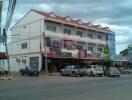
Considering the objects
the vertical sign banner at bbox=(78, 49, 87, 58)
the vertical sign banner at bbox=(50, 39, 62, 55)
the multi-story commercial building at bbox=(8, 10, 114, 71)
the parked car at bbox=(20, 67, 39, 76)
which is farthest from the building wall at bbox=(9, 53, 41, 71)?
the vertical sign banner at bbox=(78, 49, 87, 58)

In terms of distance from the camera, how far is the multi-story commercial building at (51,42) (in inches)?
2250

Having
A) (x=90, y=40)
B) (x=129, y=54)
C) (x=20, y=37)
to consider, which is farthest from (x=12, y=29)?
(x=129, y=54)

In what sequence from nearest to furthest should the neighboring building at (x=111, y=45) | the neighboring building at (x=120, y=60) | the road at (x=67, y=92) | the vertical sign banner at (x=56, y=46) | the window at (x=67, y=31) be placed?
the road at (x=67, y=92), the vertical sign banner at (x=56, y=46), the window at (x=67, y=31), the neighboring building at (x=111, y=45), the neighboring building at (x=120, y=60)

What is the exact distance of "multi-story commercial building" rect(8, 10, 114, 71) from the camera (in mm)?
57156

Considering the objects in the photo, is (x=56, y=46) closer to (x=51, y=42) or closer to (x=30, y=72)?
(x=51, y=42)

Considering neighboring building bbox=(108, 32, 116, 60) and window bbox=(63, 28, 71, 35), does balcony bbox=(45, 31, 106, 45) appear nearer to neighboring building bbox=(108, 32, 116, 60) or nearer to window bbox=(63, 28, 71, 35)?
window bbox=(63, 28, 71, 35)

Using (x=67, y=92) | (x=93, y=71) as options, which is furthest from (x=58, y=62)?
(x=67, y=92)

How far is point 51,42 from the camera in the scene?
57.4 metres

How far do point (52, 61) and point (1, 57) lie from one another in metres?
13.7

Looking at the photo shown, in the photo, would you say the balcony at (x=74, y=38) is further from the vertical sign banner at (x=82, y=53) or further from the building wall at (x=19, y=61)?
the building wall at (x=19, y=61)

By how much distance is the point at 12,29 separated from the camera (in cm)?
6744

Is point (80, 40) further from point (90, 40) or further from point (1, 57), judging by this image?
point (1, 57)

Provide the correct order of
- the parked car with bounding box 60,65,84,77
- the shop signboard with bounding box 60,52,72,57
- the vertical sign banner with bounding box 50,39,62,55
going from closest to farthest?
1. the parked car with bounding box 60,65,84,77
2. the vertical sign banner with bounding box 50,39,62,55
3. the shop signboard with bounding box 60,52,72,57

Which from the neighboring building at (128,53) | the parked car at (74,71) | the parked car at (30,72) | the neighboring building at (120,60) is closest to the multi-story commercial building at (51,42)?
the parked car at (30,72)
